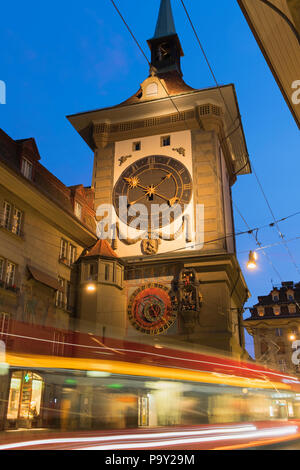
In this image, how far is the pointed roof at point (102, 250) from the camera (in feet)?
89.0

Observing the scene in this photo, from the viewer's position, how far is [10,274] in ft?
70.2

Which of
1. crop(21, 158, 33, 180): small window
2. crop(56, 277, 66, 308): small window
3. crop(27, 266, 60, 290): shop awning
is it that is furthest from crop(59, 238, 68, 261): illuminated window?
crop(21, 158, 33, 180): small window

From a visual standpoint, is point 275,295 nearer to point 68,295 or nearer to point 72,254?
point 72,254

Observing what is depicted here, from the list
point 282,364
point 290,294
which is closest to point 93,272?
point 282,364

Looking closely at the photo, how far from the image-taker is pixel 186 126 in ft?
102

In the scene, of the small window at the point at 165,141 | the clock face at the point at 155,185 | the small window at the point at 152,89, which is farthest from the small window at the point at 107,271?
the small window at the point at 152,89

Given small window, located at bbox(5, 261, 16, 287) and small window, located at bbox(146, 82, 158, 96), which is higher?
small window, located at bbox(146, 82, 158, 96)

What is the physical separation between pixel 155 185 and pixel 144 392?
70.7 ft

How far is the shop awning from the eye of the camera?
22406 mm

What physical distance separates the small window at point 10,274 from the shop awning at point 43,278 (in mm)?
942

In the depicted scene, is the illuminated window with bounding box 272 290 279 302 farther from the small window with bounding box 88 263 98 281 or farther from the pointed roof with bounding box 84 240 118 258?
the small window with bounding box 88 263 98 281

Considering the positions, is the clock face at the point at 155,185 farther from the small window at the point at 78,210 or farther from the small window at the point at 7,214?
the small window at the point at 7,214

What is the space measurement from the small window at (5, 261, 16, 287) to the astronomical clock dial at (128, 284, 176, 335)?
27.3ft

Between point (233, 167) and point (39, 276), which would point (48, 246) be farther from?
point (233, 167)
